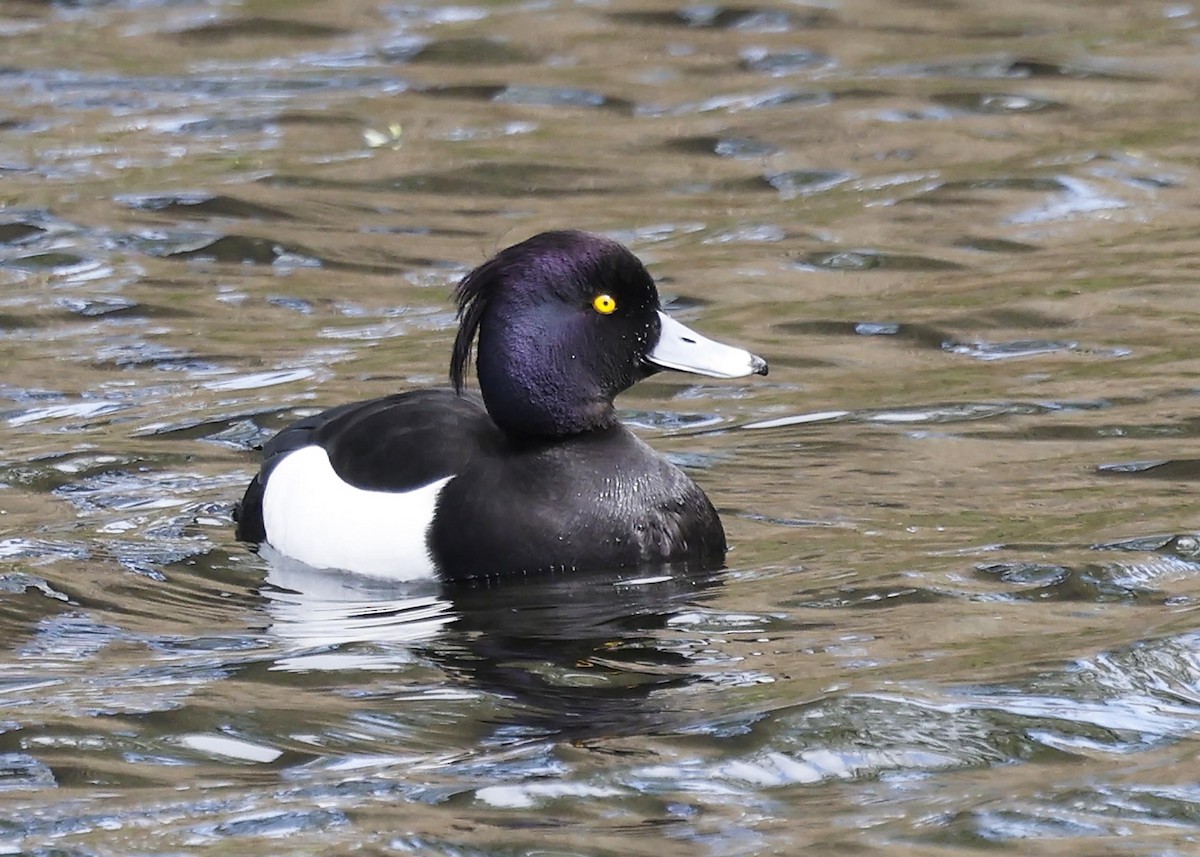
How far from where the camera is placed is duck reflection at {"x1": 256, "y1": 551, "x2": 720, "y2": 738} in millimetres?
5445

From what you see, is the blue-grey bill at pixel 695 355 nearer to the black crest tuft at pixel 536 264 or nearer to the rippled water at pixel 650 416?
the black crest tuft at pixel 536 264

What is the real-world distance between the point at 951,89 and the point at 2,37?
572cm

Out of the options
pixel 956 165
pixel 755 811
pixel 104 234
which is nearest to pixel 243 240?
pixel 104 234

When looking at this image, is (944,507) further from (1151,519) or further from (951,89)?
(951,89)

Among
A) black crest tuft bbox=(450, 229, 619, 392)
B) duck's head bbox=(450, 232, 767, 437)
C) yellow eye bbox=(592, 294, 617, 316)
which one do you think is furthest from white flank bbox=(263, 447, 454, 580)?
yellow eye bbox=(592, 294, 617, 316)

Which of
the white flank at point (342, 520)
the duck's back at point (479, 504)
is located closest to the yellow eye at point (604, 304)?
the duck's back at point (479, 504)

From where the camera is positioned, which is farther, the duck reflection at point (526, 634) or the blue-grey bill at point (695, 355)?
the blue-grey bill at point (695, 355)

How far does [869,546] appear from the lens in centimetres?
662

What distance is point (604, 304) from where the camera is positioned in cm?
673

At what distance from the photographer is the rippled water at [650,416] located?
15.9 ft

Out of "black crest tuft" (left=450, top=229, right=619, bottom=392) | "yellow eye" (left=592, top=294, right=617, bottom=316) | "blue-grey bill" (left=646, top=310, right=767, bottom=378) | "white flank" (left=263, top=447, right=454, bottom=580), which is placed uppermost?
"black crest tuft" (left=450, top=229, right=619, bottom=392)

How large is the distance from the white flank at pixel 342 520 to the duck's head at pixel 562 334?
0.35m

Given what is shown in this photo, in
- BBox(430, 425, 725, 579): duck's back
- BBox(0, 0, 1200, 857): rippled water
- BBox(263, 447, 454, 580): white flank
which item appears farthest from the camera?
BBox(263, 447, 454, 580): white flank

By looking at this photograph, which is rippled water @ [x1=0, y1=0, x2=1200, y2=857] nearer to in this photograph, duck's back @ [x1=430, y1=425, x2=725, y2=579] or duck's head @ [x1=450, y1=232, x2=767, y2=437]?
duck's back @ [x1=430, y1=425, x2=725, y2=579]
